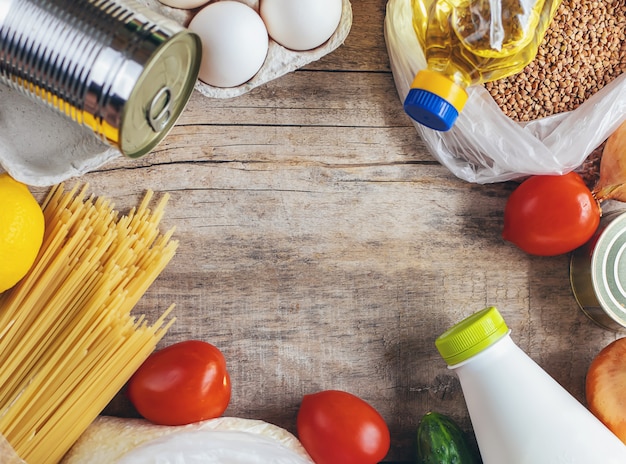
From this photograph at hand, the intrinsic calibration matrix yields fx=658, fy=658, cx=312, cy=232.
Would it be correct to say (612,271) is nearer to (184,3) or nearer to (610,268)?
(610,268)

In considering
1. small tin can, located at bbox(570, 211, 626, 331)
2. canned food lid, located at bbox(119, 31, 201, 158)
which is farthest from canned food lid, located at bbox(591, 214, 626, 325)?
canned food lid, located at bbox(119, 31, 201, 158)

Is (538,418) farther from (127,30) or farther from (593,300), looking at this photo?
(127,30)

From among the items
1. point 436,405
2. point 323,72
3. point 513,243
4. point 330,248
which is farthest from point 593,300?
point 323,72

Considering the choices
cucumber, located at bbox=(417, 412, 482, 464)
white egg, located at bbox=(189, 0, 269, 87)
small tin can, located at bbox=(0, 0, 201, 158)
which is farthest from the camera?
cucumber, located at bbox=(417, 412, 482, 464)

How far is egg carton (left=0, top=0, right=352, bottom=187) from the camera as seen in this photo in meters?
0.83

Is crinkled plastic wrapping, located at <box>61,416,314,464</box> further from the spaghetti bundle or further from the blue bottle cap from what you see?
the blue bottle cap

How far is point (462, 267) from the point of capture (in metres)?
1.02

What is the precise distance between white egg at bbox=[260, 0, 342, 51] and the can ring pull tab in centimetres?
17

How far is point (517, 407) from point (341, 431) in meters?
0.24

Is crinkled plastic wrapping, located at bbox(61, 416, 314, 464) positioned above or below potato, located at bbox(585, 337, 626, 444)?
above

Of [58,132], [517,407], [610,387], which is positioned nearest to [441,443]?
[517,407]

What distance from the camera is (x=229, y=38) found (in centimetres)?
79

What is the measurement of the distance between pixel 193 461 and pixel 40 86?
0.50m

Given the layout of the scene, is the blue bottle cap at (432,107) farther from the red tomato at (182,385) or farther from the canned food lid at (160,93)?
the red tomato at (182,385)
